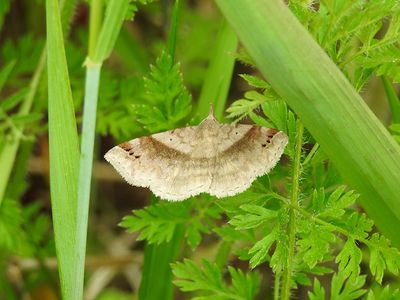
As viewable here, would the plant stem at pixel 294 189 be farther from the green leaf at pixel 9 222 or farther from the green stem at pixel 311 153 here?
the green leaf at pixel 9 222

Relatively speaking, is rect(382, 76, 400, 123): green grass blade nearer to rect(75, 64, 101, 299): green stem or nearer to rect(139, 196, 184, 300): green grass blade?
rect(139, 196, 184, 300): green grass blade

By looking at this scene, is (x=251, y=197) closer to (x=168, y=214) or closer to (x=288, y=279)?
(x=288, y=279)

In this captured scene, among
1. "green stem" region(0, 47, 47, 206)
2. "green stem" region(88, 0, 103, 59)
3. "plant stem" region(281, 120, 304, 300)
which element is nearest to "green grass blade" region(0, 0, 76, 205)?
"green stem" region(0, 47, 47, 206)

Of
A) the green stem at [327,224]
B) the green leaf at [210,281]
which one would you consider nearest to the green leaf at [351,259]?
the green stem at [327,224]

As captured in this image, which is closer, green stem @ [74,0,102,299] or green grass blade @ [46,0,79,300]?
green stem @ [74,0,102,299]

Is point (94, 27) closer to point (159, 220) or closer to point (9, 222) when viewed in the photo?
point (159, 220)
